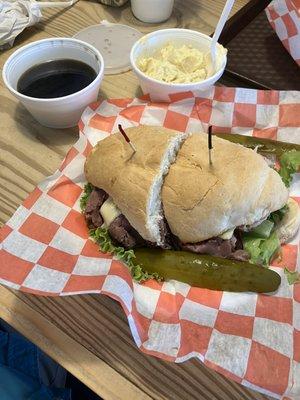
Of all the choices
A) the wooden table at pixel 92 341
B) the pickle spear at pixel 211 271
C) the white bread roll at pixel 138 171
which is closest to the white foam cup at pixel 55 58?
the wooden table at pixel 92 341

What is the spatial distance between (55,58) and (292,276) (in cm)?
129

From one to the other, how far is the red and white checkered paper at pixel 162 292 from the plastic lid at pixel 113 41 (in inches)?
18.3

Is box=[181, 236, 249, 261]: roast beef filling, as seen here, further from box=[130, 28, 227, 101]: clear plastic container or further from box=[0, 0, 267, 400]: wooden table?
box=[130, 28, 227, 101]: clear plastic container

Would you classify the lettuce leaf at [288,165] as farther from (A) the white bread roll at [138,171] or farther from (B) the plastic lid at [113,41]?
(B) the plastic lid at [113,41]

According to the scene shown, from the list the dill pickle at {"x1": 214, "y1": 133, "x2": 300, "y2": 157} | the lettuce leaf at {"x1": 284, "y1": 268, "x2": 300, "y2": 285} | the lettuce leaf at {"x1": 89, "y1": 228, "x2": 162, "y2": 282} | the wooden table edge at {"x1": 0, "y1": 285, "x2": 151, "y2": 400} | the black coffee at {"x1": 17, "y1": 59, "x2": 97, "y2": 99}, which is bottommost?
the wooden table edge at {"x1": 0, "y1": 285, "x2": 151, "y2": 400}

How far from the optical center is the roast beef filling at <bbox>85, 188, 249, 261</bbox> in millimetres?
1352

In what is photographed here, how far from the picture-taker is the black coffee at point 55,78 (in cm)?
171

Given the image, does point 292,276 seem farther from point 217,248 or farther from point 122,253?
point 122,253

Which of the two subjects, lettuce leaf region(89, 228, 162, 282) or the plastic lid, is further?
the plastic lid

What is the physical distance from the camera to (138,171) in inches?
53.4

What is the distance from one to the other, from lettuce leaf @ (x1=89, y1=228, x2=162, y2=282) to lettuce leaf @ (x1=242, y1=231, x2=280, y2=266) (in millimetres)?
311

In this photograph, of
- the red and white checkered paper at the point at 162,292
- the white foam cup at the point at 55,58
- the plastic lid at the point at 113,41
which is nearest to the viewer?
the red and white checkered paper at the point at 162,292

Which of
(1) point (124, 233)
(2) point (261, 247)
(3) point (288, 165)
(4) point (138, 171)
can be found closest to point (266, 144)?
(3) point (288, 165)

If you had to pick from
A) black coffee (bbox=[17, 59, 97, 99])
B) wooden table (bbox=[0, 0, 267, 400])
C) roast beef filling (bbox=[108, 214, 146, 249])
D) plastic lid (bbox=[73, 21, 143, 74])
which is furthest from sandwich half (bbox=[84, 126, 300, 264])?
plastic lid (bbox=[73, 21, 143, 74])
